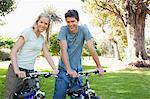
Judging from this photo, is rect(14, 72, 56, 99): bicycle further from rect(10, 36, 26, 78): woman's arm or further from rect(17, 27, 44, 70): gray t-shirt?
rect(17, 27, 44, 70): gray t-shirt

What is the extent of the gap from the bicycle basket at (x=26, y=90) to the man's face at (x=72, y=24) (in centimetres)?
83

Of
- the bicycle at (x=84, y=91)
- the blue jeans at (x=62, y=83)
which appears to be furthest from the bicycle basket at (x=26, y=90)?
the bicycle at (x=84, y=91)

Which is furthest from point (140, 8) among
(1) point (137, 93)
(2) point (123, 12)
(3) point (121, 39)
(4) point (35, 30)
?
(4) point (35, 30)

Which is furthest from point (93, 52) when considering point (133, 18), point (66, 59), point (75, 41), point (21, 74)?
point (133, 18)

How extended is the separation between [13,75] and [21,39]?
50 centimetres

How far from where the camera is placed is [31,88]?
15.5 feet

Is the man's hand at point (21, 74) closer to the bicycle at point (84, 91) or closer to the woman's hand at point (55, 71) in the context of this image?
the woman's hand at point (55, 71)

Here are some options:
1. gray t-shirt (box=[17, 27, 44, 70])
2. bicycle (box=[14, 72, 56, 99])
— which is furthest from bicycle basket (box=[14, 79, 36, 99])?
gray t-shirt (box=[17, 27, 44, 70])

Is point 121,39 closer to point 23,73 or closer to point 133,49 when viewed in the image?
point 133,49

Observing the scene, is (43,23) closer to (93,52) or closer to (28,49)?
(28,49)

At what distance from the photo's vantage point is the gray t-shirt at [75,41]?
4.79 metres

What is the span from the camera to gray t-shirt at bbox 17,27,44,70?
4.81 meters

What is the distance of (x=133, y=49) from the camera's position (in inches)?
955

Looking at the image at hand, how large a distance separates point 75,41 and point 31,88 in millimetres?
834
